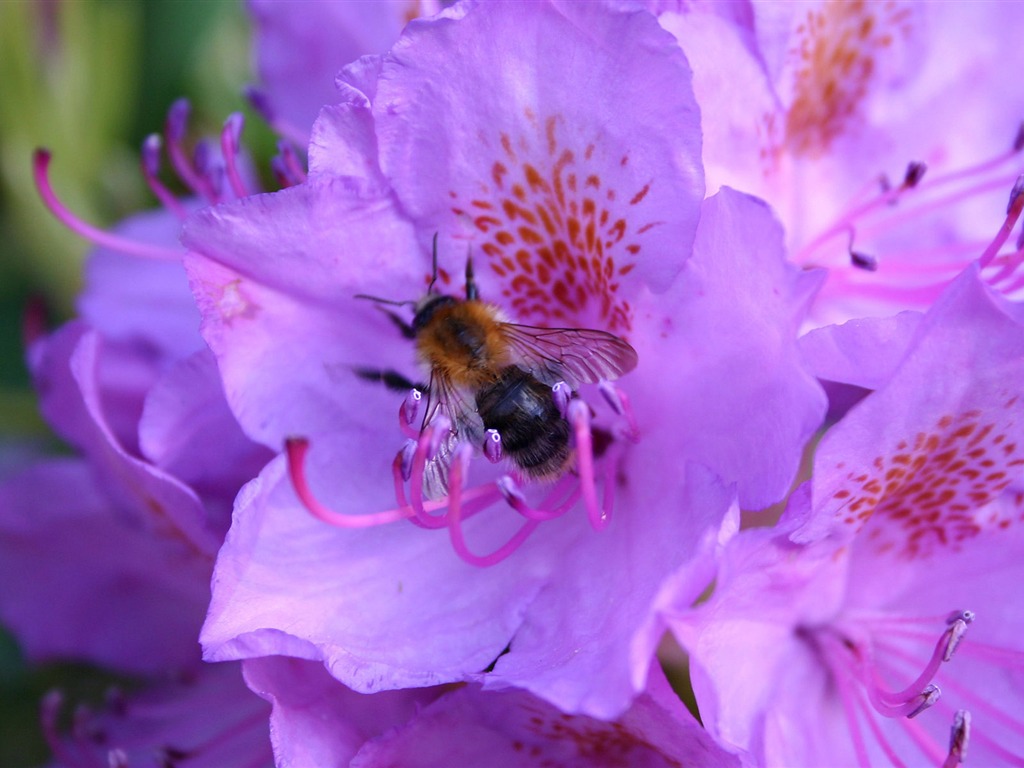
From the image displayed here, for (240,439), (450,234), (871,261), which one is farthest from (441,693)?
(871,261)

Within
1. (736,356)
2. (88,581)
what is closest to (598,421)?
(736,356)

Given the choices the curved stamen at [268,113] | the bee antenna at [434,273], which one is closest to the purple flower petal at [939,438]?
the bee antenna at [434,273]

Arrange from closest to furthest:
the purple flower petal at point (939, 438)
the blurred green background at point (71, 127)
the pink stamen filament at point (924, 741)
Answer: the purple flower petal at point (939, 438)
the pink stamen filament at point (924, 741)
the blurred green background at point (71, 127)

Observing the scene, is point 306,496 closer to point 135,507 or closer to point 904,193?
point 135,507

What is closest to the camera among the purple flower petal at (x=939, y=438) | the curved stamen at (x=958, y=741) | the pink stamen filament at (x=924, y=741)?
the purple flower petal at (x=939, y=438)

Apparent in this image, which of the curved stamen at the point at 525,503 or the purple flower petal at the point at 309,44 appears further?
the purple flower petal at the point at 309,44

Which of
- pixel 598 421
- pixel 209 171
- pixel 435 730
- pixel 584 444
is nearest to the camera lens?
pixel 584 444

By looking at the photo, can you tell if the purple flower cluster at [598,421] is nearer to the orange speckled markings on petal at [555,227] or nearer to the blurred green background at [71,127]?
the orange speckled markings on petal at [555,227]
